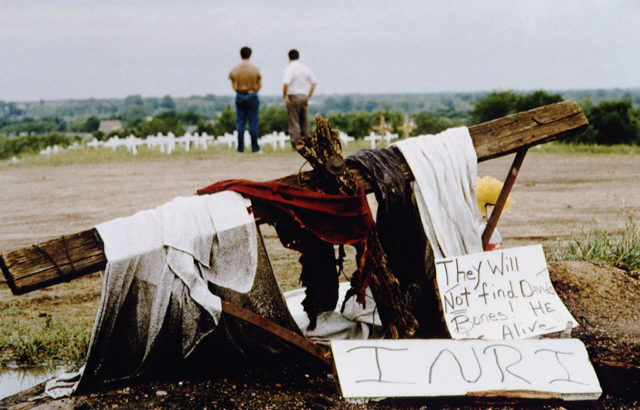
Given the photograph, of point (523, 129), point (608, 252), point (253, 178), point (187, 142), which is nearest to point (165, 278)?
point (523, 129)

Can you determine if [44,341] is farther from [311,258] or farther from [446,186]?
[446,186]

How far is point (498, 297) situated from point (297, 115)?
10545mm

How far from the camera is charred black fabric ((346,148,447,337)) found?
3.48m

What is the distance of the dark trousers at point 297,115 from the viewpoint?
44.5 feet

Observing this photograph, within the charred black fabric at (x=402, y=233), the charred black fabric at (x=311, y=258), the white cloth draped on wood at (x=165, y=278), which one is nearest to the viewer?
the white cloth draped on wood at (x=165, y=278)

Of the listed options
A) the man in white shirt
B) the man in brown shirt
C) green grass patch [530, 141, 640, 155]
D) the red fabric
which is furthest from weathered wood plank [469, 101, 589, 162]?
green grass patch [530, 141, 640, 155]

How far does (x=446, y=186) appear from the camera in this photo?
3.66 m

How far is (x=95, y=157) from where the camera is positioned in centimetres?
1567

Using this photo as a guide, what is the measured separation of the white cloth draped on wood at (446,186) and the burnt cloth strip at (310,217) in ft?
1.22

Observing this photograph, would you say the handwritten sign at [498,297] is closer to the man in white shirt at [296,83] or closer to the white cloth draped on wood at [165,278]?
the white cloth draped on wood at [165,278]

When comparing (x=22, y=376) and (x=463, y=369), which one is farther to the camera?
(x=22, y=376)

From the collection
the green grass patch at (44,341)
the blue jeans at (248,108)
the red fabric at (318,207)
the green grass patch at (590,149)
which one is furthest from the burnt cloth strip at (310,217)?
the green grass patch at (590,149)

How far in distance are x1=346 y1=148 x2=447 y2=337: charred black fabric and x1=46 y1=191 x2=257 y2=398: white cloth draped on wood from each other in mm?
661

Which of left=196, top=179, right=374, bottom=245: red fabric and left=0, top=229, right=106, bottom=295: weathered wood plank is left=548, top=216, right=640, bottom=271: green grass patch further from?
left=0, top=229, right=106, bottom=295: weathered wood plank
